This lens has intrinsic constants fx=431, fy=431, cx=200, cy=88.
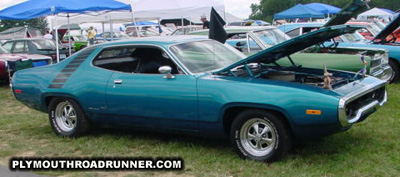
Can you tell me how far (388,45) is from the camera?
380 inches

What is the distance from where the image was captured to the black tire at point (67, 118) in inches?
225

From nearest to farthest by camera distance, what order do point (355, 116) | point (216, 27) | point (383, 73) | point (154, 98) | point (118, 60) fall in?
point (355, 116) < point (154, 98) < point (216, 27) < point (118, 60) < point (383, 73)

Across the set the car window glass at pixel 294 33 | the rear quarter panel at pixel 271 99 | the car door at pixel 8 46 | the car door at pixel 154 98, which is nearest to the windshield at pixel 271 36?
the car window glass at pixel 294 33

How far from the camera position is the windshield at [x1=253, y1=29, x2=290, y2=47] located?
9.15 meters

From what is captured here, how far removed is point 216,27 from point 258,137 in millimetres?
1723

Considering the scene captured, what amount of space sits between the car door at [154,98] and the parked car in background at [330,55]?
8.46ft

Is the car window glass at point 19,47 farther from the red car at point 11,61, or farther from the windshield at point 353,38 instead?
the windshield at point 353,38

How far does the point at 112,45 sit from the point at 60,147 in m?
1.47

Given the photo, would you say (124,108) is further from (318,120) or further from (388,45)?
(388,45)

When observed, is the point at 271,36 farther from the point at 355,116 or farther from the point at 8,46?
the point at 8,46

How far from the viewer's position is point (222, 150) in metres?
5.02

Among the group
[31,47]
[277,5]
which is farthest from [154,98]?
[277,5]

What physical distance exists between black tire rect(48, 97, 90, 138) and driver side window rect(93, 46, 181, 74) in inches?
26.8

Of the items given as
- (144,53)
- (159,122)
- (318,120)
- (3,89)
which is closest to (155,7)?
(3,89)
